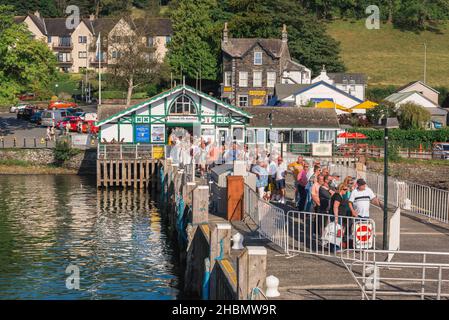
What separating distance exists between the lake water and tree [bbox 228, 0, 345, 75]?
195ft

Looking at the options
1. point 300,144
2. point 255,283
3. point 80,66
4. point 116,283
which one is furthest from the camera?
point 80,66

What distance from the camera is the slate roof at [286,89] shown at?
273ft

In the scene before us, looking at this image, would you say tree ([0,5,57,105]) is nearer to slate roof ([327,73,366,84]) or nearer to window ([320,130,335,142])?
window ([320,130,335,142])

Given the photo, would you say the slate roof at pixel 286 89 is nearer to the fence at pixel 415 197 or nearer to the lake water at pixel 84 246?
the lake water at pixel 84 246

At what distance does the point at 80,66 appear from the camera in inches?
5241

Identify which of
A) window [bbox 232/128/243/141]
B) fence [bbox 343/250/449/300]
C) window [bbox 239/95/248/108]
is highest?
window [bbox 239/95/248/108]

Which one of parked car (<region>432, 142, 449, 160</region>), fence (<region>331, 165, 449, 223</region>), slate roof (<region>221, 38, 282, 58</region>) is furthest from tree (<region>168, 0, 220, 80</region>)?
fence (<region>331, 165, 449, 223</region>)

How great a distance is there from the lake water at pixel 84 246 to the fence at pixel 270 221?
3637mm

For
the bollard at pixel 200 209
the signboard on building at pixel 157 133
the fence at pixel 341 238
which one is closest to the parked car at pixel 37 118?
the signboard on building at pixel 157 133

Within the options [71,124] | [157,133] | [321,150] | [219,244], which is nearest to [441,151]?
[321,150]

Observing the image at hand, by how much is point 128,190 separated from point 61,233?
16.8 metres

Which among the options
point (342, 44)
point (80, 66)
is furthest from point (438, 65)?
point (80, 66)

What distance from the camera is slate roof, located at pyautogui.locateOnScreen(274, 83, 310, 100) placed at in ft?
273
